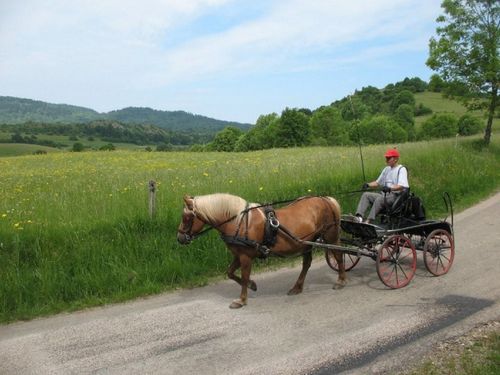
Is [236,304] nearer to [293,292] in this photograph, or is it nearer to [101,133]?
[293,292]

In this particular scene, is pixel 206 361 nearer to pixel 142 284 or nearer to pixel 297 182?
pixel 142 284

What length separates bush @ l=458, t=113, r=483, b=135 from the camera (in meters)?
86.7

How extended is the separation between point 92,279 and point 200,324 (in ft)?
8.30

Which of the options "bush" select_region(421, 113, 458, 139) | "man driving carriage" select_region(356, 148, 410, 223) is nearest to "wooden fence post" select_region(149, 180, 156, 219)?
"man driving carriage" select_region(356, 148, 410, 223)

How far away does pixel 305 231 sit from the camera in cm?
755

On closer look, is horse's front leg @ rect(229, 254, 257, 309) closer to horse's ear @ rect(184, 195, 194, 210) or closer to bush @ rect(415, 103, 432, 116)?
horse's ear @ rect(184, 195, 194, 210)

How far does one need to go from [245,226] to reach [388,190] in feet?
10.1

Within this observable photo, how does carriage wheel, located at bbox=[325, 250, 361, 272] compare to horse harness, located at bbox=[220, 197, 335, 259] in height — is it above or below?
below

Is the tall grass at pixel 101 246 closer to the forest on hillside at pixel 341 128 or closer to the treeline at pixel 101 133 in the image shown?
the forest on hillside at pixel 341 128

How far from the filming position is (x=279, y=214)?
751 centimetres

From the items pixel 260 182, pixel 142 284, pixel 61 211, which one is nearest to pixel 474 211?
pixel 260 182

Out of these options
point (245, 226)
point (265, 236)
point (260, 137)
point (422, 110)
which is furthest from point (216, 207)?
point (422, 110)

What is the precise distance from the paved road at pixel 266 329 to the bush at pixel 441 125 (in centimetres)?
8240

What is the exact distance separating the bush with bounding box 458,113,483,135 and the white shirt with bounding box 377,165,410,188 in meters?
86.5
